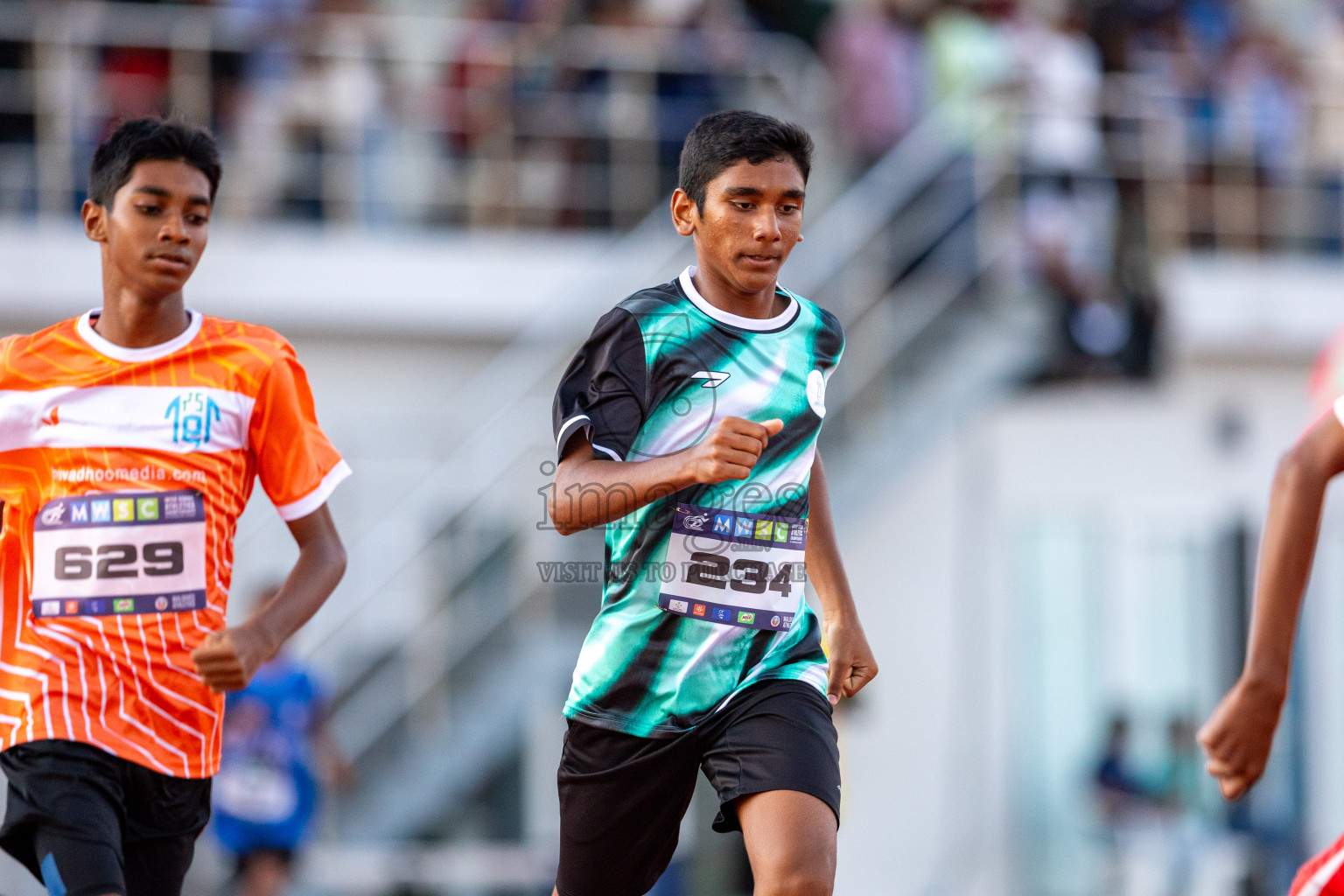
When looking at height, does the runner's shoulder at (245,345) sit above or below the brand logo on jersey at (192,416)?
above

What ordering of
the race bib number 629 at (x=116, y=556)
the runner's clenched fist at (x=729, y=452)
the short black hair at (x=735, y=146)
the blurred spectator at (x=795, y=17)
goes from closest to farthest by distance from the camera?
the runner's clenched fist at (x=729, y=452) → the race bib number 629 at (x=116, y=556) → the short black hair at (x=735, y=146) → the blurred spectator at (x=795, y=17)

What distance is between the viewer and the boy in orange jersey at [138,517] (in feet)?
13.1

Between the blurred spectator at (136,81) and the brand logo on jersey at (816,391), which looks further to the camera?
the blurred spectator at (136,81)

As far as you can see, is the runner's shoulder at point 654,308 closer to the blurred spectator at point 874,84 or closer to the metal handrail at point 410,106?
the metal handrail at point 410,106

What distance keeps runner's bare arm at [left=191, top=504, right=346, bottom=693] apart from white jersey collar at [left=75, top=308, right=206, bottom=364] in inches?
20.4

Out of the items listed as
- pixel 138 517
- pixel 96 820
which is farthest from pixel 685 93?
pixel 96 820

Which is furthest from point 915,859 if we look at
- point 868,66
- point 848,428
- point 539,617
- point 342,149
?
point 342,149

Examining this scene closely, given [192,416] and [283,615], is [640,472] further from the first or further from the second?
[192,416]

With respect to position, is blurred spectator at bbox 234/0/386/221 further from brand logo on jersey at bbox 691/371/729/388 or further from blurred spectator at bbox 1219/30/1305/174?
brand logo on jersey at bbox 691/371/729/388

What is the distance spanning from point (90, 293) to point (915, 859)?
6.45 meters

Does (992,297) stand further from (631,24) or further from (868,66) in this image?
(631,24)

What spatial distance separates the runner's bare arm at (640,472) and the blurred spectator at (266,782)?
15.1ft

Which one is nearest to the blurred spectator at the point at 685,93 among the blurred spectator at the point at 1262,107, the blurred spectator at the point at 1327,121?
the blurred spectator at the point at 1262,107

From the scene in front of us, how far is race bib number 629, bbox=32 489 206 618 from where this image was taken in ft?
13.5
